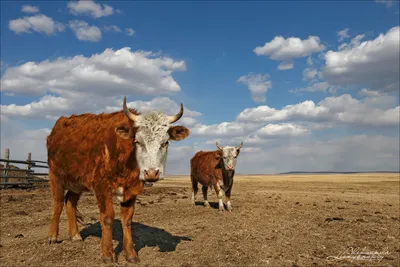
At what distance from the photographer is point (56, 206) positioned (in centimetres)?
764

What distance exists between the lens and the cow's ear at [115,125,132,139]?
578cm

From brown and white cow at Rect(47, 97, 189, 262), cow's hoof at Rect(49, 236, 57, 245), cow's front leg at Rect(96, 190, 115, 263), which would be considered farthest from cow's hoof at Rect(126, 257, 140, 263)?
cow's hoof at Rect(49, 236, 57, 245)

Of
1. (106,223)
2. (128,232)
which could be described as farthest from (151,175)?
(128,232)

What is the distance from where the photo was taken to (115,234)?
327 inches

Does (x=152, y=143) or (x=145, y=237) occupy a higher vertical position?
(x=152, y=143)

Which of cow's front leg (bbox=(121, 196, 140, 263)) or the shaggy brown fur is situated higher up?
the shaggy brown fur

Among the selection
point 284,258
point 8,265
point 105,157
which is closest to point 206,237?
point 284,258

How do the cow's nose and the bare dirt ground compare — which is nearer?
the cow's nose

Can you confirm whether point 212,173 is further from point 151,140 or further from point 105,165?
point 151,140

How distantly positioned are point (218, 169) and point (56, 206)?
7.66 meters

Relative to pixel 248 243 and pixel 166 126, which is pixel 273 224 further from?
pixel 166 126

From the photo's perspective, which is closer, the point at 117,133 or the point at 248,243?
the point at 117,133

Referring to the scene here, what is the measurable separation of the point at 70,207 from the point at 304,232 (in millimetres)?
6185

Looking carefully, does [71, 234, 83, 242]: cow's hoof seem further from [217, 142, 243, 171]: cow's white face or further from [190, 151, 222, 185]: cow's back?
Result: [190, 151, 222, 185]: cow's back
